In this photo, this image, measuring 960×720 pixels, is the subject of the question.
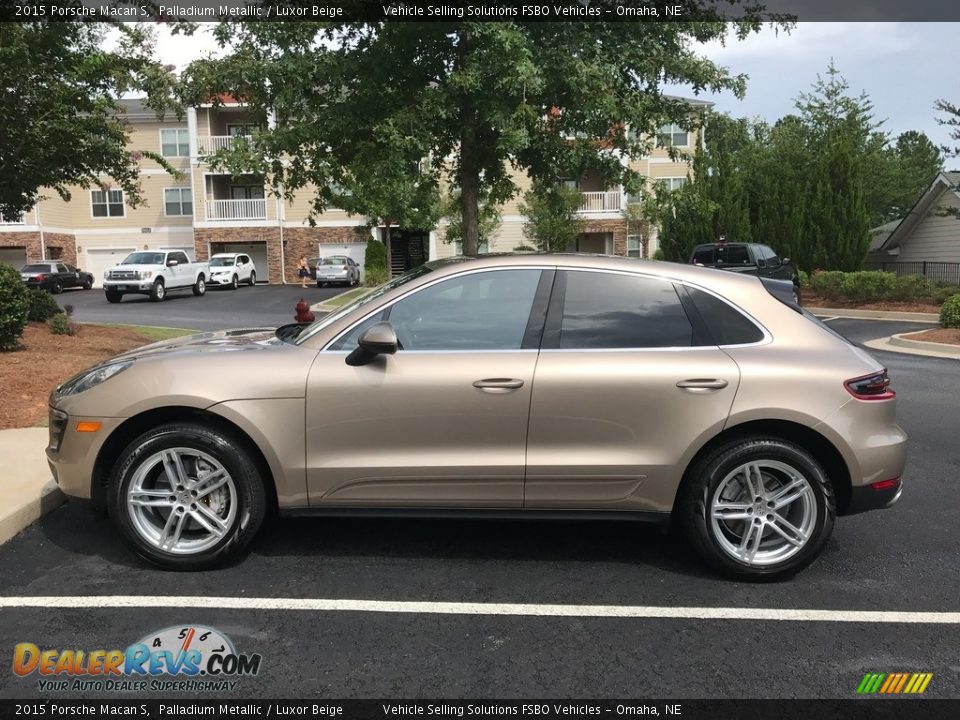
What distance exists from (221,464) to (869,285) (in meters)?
21.7

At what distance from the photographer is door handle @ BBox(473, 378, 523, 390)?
3.95 meters

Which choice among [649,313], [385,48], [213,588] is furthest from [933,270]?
[213,588]

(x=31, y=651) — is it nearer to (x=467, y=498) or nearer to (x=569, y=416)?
(x=467, y=498)

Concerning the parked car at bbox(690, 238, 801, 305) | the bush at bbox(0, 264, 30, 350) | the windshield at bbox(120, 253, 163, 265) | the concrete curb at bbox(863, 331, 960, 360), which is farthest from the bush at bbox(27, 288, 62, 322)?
the windshield at bbox(120, 253, 163, 265)

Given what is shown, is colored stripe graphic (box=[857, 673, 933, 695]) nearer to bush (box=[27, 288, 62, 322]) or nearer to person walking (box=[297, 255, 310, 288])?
bush (box=[27, 288, 62, 322])

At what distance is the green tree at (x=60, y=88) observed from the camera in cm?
1123

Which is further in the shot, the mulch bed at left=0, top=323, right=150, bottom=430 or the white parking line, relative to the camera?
the mulch bed at left=0, top=323, right=150, bottom=430

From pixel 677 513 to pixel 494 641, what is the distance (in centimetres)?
130

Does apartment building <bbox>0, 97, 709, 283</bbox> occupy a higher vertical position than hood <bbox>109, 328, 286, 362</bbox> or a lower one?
higher

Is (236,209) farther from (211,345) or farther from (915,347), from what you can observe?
(211,345)

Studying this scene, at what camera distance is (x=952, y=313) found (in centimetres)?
1520

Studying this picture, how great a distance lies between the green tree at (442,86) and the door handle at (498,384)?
23.9ft

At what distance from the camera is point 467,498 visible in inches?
159

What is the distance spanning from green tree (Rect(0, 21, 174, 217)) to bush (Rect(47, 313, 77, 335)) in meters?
2.43
